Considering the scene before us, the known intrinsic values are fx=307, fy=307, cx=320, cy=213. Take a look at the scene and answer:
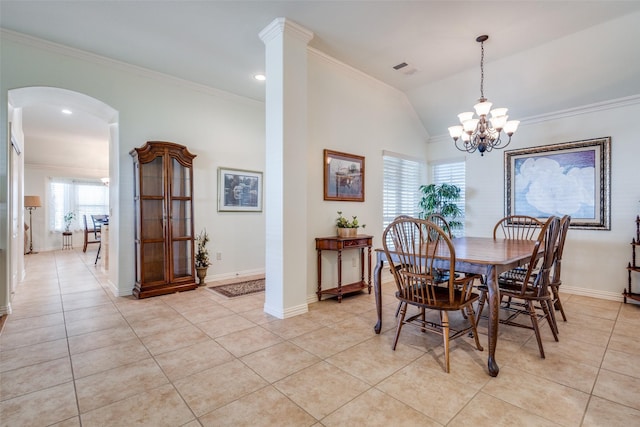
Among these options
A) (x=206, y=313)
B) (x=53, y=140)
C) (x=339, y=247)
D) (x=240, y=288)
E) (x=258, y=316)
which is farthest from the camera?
(x=53, y=140)

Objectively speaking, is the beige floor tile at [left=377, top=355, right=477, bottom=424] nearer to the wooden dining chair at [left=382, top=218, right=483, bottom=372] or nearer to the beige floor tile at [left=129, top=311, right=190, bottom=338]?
the wooden dining chair at [left=382, top=218, right=483, bottom=372]

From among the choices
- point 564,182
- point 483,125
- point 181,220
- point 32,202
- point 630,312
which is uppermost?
point 483,125

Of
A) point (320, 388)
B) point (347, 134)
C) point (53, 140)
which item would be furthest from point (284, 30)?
point (53, 140)

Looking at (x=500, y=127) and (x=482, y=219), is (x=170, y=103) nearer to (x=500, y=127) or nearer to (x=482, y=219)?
(x=500, y=127)

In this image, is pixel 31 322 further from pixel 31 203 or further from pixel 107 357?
pixel 31 203

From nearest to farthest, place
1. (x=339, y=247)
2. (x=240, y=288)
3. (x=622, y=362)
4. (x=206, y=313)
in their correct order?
(x=622, y=362), (x=206, y=313), (x=339, y=247), (x=240, y=288)

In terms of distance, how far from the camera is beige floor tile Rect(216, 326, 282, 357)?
246cm

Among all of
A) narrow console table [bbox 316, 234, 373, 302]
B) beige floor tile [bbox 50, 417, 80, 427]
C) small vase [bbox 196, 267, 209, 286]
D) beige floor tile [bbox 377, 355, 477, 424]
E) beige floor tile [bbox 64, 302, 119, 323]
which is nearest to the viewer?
beige floor tile [bbox 50, 417, 80, 427]

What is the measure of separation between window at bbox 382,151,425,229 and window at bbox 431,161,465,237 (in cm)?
26

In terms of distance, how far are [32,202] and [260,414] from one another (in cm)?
917

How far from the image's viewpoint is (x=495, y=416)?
5.47 ft

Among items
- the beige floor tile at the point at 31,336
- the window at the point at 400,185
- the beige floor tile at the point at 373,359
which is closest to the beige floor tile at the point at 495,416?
the beige floor tile at the point at 373,359

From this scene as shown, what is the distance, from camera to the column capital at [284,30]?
3073 millimetres

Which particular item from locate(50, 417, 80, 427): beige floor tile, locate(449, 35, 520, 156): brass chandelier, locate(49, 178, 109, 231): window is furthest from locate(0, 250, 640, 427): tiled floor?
locate(49, 178, 109, 231): window
